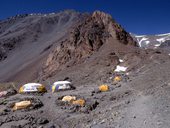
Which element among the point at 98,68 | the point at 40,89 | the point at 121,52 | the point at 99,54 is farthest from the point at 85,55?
the point at 40,89

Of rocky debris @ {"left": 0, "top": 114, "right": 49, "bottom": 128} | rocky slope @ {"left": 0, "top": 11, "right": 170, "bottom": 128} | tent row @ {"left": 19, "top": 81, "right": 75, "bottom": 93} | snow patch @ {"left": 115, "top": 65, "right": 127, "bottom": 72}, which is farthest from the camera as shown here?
snow patch @ {"left": 115, "top": 65, "right": 127, "bottom": 72}

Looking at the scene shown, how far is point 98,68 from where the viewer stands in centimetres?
5766

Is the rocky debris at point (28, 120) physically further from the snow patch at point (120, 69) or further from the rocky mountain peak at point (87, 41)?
the rocky mountain peak at point (87, 41)

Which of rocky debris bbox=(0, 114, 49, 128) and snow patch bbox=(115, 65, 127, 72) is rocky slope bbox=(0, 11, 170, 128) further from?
snow patch bbox=(115, 65, 127, 72)

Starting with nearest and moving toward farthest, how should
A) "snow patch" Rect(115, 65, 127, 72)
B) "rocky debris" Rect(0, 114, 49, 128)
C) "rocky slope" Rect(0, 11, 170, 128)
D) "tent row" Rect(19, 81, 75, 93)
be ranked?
"rocky slope" Rect(0, 11, 170, 128)
"rocky debris" Rect(0, 114, 49, 128)
"tent row" Rect(19, 81, 75, 93)
"snow patch" Rect(115, 65, 127, 72)

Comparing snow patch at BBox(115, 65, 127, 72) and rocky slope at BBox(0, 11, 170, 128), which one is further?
snow patch at BBox(115, 65, 127, 72)

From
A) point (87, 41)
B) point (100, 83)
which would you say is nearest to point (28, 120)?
point (100, 83)

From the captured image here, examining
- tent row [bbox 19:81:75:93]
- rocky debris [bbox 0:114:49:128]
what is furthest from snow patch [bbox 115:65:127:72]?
rocky debris [bbox 0:114:49:128]

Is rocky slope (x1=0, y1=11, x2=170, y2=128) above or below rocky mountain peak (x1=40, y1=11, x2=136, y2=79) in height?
below

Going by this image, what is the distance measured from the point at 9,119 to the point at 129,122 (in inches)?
444

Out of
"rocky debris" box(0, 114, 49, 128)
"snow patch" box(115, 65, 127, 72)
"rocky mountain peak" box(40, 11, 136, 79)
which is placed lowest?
"rocky debris" box(0, 114, 49, 128)

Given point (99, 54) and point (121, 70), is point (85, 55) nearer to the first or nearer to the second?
point (99, 54)

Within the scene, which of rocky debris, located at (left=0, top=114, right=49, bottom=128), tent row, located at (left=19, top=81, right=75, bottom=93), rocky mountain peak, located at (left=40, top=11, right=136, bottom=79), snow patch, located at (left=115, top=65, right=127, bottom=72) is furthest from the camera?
rocky mountain peak, located at (left=40, top=11, right=136, bottom=79)

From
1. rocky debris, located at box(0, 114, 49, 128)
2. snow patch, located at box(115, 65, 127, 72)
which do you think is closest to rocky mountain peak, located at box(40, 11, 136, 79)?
snow patch, located at box(115, 65, 127, 72)
